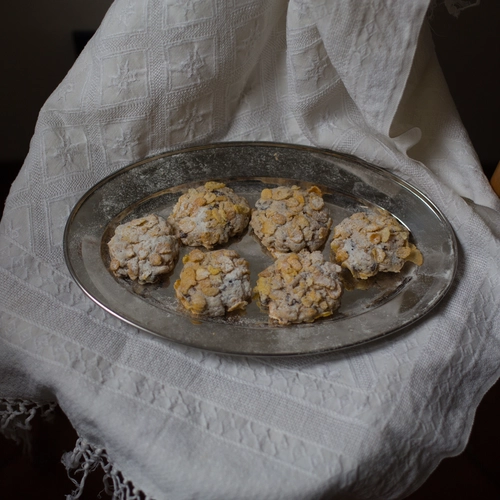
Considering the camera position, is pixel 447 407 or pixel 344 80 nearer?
pixel 447 407

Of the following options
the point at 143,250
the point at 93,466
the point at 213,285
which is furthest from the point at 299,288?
the point at 93,466

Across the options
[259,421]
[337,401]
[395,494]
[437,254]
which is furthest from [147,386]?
[437,254]

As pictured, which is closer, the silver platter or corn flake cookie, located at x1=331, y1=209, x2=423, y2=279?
the silver platter

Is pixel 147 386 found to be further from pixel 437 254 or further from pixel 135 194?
pixel 437 254

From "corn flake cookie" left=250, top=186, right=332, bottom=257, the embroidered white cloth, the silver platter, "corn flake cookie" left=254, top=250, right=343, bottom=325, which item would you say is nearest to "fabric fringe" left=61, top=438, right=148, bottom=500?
the embroidered white cloth

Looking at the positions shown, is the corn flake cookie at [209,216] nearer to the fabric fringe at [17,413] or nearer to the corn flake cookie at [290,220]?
the corn flake cookie at [290,220]

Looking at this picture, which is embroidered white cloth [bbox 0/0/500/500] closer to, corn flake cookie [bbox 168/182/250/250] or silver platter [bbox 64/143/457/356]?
silver platter [bbox 64/143/457/356]

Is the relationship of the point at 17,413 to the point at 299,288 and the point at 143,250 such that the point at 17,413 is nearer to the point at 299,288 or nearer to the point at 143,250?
the point at 143,250
